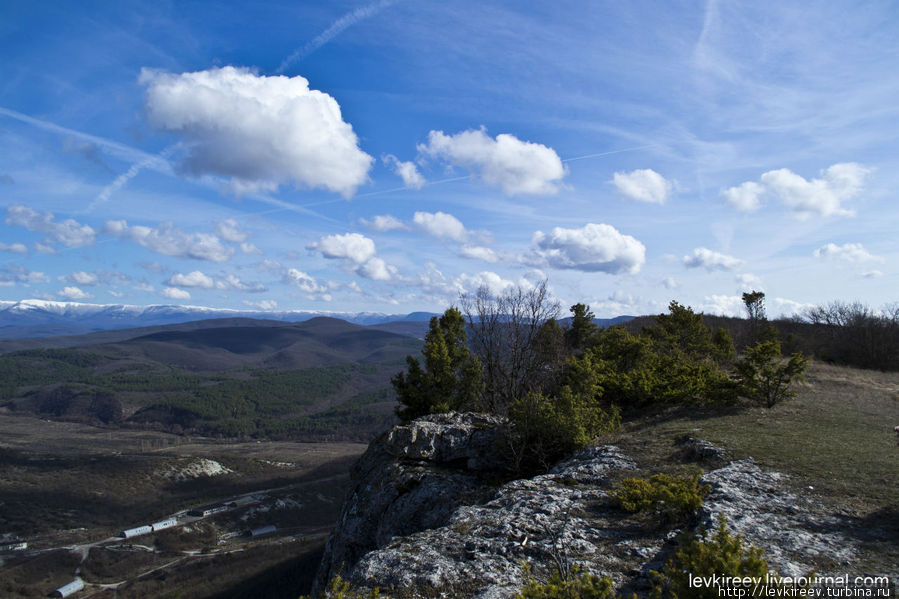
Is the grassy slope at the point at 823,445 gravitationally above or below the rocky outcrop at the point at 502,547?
above

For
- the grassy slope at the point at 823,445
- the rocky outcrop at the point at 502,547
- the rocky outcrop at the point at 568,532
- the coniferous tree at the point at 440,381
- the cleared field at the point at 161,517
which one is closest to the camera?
the rocky outcrop at the point at 568,532

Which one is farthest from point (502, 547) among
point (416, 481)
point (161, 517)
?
point (161, 517)

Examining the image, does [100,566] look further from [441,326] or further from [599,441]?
[599,441]

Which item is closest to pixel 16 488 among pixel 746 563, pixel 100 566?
pixel 100 566

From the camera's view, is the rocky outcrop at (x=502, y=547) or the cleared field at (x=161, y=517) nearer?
the rocky outcrop at (x=502, y=547)

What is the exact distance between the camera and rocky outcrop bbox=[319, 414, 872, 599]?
6.67 m

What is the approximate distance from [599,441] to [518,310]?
13751 mm

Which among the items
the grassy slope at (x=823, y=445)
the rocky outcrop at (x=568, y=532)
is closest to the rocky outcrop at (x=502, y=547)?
the rocky outcrop at (x=568, y=532)

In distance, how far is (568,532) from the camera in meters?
8.08

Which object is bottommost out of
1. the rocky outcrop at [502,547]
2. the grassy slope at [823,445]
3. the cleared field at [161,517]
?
the cleared field at [161,517]

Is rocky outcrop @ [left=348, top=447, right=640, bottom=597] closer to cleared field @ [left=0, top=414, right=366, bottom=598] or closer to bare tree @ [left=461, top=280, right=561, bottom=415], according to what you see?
bare tree @ [left=461, top=280, right=561, bottom=415]

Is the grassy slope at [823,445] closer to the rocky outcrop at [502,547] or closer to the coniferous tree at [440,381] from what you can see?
the rocky outcrop at [502,547]

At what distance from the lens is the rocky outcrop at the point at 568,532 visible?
263 inches

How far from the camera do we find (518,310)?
28188 millimetres
